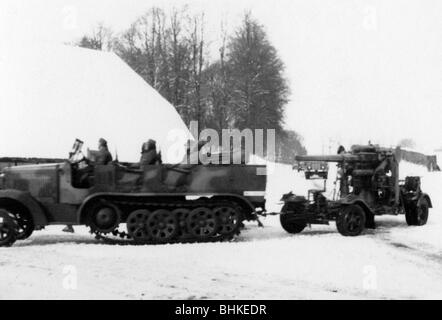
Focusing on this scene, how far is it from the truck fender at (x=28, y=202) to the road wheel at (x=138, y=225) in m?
1.61

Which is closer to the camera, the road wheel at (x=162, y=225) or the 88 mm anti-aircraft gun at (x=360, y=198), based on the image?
the road wheel at (x=162, y=225)

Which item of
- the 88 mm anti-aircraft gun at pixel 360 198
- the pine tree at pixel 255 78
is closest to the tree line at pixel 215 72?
the pine tree at pixel 255 78

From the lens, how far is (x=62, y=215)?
11.7 m

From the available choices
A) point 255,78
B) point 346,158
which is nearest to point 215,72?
point 255,78

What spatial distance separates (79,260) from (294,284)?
143 inches

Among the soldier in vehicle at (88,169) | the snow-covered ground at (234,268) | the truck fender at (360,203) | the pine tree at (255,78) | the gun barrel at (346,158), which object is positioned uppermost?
the pine tree at (255,78)

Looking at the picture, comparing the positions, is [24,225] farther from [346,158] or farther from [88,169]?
[346,158]

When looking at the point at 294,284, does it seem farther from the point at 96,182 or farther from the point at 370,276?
the point at 96,182

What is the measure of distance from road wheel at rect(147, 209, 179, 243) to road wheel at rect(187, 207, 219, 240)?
0.31 m

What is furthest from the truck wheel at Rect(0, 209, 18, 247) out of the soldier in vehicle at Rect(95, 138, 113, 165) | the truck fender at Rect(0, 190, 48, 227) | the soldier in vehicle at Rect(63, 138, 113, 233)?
the soldier in vehicle at Rect(95, 138, 113, 165)

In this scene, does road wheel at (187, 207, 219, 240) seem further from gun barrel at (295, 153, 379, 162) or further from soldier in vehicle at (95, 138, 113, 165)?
gun barrel at (295, 153, 379, 162)

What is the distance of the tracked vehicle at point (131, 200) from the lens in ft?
38.0

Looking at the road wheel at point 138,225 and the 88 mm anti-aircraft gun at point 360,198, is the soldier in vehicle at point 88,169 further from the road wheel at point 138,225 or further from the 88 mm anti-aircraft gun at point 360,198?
the 88 mm anti-aircraft gun at point 360,198
